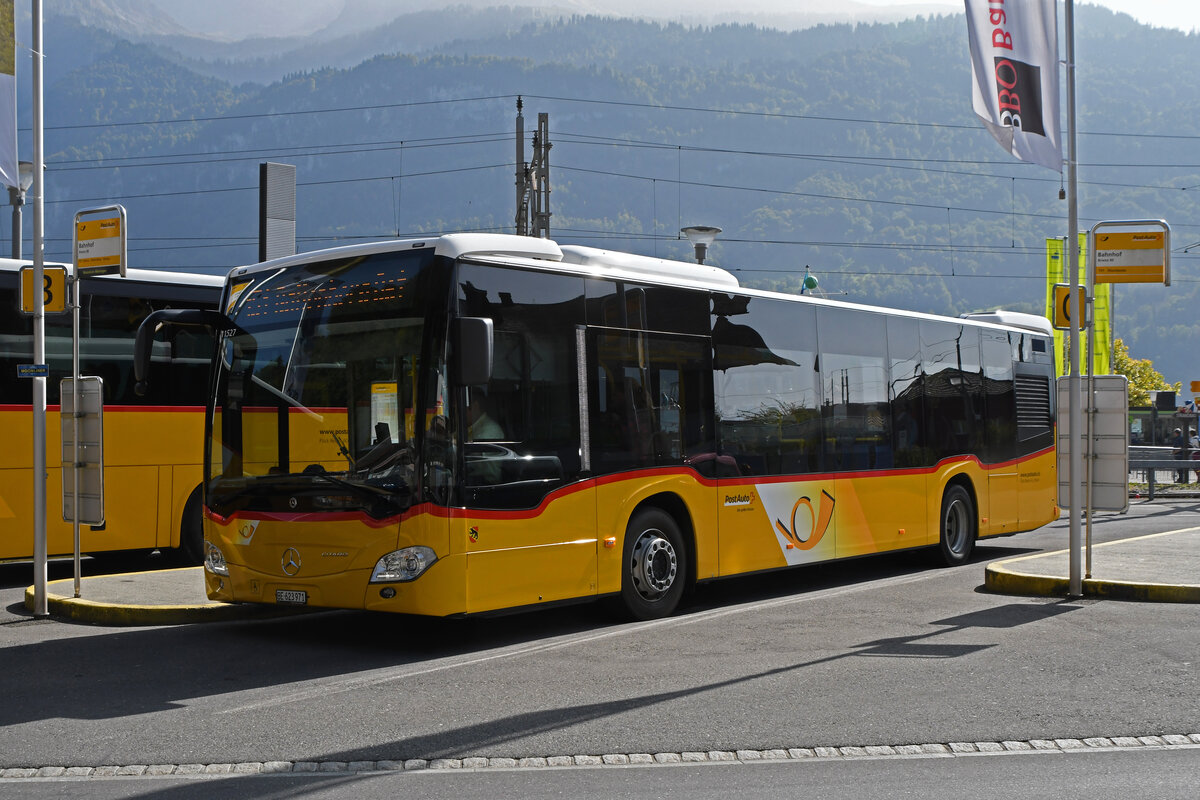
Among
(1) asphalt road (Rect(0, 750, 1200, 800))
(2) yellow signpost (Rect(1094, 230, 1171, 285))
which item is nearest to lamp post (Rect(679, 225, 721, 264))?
(2) yellow signpost (Rect(1094, 230, 1171, 285))

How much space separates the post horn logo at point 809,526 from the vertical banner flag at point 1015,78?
12.6 feet

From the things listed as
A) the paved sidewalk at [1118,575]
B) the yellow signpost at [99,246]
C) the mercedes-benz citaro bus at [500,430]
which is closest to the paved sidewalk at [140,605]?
the mercedes-benz citaro bus at [500,430]

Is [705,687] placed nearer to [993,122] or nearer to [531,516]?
[531,516]

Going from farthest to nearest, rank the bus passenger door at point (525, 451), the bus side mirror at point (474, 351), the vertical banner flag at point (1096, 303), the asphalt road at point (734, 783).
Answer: the vertical banner flag at point (1096, 303) → the bus passenger door at point (525, 451) → the bus side mirror at point (474, 351) → the asphalt road at point (734, 783)

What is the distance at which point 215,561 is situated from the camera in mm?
10289

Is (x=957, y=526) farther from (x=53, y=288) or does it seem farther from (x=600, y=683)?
(x=53, y=288)

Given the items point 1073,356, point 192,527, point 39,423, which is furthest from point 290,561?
point 1073,356

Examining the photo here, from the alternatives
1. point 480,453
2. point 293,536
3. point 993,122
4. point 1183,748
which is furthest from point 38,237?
point 1183,748

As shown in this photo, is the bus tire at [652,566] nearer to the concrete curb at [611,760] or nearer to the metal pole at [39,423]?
the concrete curb at [611,760]

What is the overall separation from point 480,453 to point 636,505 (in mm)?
1877

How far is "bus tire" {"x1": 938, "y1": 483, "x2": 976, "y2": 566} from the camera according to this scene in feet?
51.4

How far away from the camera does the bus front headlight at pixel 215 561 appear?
10.2 metres

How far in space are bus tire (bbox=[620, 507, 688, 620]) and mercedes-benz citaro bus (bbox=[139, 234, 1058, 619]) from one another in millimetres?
21

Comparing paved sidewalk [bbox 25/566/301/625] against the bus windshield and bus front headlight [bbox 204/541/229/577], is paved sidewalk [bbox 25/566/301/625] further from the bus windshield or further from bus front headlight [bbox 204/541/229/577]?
the bus windshield
